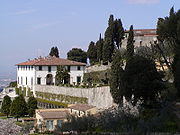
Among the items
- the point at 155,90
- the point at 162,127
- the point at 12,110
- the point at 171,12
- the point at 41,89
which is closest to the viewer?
the point at 162,127

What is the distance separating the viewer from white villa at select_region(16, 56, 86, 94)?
72.2 metres

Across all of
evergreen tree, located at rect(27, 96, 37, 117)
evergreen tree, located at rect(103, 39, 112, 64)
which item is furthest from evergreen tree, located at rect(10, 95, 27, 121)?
evergreen tree, located at rect(103, 39, 112, 64)

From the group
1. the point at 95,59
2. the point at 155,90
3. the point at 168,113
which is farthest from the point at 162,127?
the point at 95,59

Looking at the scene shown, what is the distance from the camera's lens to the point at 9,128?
50.3 m

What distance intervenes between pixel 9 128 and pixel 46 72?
24029mm

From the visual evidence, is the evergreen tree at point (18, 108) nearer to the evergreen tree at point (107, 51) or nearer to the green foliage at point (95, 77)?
the green foliage at point (95, 77)

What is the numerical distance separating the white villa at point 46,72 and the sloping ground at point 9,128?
59.3ft

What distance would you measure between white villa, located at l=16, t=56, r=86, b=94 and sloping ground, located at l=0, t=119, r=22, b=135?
59.3 feet

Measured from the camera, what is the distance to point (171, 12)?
39062mm

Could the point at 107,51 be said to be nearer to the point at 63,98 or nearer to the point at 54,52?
the point at 63,98

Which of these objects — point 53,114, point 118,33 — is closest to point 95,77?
point 118,33

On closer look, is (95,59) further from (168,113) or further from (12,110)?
(168,113)

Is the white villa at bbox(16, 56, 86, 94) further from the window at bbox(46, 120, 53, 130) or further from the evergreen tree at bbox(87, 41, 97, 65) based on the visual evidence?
the window at bbox(46, 120, 53, 130)

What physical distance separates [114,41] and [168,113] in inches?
2064
